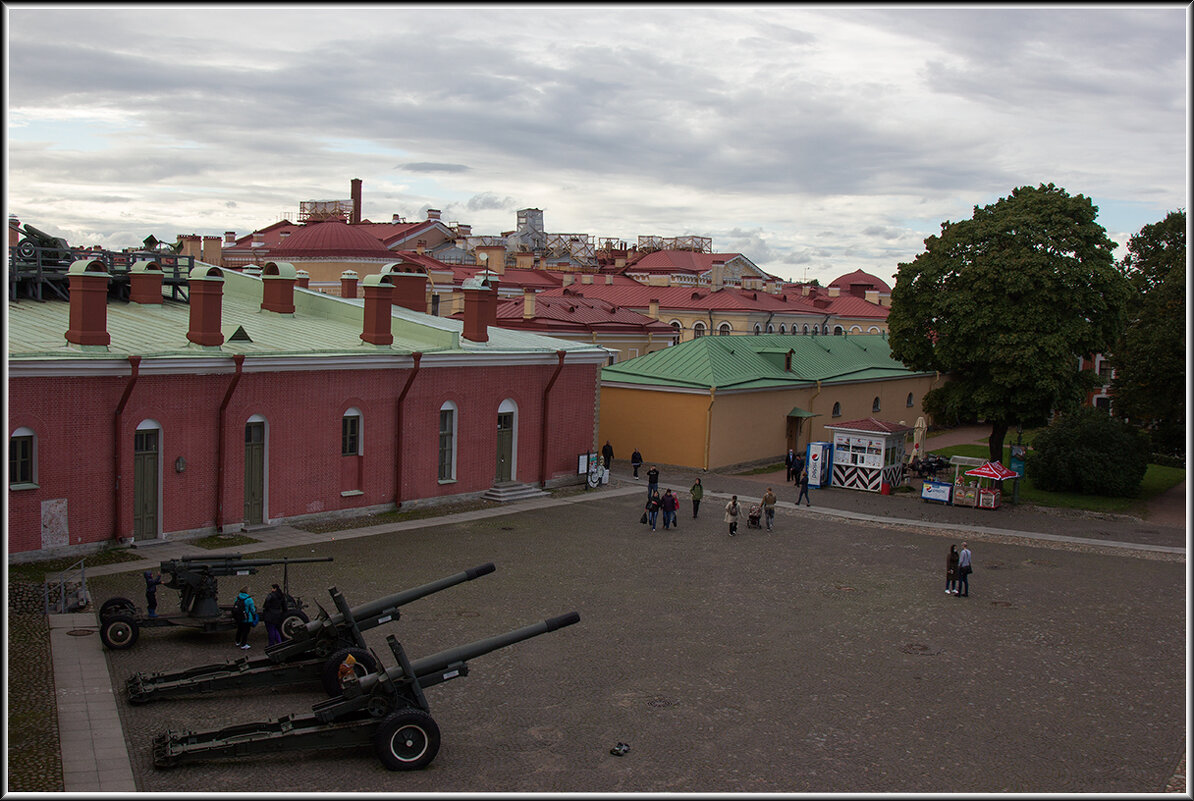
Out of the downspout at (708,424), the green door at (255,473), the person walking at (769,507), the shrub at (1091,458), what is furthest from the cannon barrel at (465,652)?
the shrub at (1091,458)

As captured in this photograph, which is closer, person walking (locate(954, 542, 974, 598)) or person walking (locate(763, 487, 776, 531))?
person walking (locate(954, 542, 974, 598))

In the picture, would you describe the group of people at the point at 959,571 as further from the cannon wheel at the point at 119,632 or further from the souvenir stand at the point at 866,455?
the cannon wheel at the point at 119,632

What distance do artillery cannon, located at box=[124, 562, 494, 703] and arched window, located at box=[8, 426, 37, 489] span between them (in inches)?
304

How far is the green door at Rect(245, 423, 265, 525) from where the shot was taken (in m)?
23.1

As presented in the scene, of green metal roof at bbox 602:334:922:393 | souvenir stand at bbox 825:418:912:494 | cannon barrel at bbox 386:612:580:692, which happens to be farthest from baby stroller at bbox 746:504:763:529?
cannon barrel at bbox 386:612:580:692

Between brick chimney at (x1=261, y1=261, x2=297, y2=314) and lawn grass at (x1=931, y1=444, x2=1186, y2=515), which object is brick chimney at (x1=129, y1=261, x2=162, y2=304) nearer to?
brick chimney at (x1=261, y1=261, x2=297, y2=314)

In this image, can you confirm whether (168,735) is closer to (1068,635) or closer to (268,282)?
(1068,635)

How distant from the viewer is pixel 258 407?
2305 centimetres

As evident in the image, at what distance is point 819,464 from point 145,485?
70.1 ft

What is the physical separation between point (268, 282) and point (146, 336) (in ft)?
→ 22.5

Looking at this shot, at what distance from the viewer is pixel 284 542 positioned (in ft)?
72.9

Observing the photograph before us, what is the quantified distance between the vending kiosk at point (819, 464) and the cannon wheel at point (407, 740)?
23.6 m

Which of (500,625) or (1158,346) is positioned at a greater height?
(1158,346)

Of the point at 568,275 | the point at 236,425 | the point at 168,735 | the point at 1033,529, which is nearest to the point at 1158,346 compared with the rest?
the point at 1033,529
